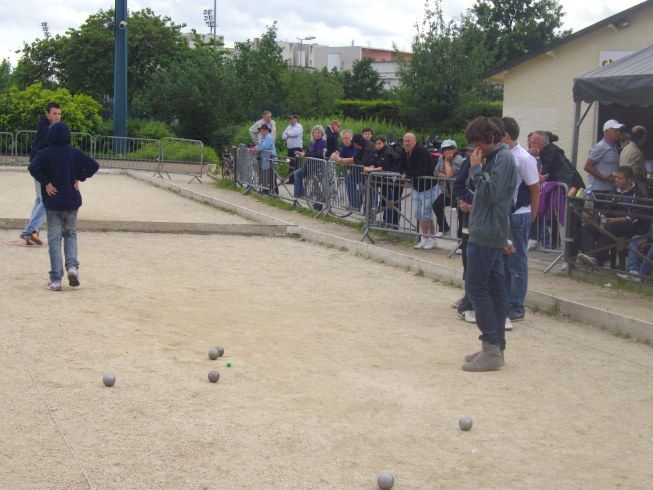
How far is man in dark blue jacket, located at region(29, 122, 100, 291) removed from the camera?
9.77 meters

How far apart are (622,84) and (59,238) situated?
24.6ft

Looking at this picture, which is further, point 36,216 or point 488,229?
point 36,216

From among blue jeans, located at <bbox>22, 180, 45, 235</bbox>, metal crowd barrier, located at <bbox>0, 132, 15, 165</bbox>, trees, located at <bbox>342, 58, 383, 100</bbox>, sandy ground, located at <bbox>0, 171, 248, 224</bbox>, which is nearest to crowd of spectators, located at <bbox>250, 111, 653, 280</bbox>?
sandy ground, located at <bbox>0, 171, 248, 224</bbox>

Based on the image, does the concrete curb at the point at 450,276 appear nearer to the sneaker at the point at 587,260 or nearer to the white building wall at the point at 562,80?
the sneaker at the point at 587,260

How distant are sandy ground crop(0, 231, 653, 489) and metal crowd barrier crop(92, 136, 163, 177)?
17.1 m

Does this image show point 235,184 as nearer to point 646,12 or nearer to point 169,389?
point 646,12

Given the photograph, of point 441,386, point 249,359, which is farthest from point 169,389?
point 441,386

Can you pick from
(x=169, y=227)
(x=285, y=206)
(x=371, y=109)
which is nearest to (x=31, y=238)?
(x=169, y=227)

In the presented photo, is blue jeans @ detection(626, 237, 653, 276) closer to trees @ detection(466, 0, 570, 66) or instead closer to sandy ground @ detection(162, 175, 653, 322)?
sandy ground @ detection(162, 175, 653, 322)

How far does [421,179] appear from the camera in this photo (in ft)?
44.5

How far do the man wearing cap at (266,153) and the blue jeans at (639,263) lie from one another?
1105 cm

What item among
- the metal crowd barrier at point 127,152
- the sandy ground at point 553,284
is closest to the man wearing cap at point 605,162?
the sandy ground at point 553,284

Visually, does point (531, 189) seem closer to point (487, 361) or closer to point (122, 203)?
point (487, 361)

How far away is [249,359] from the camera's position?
7.37 m
